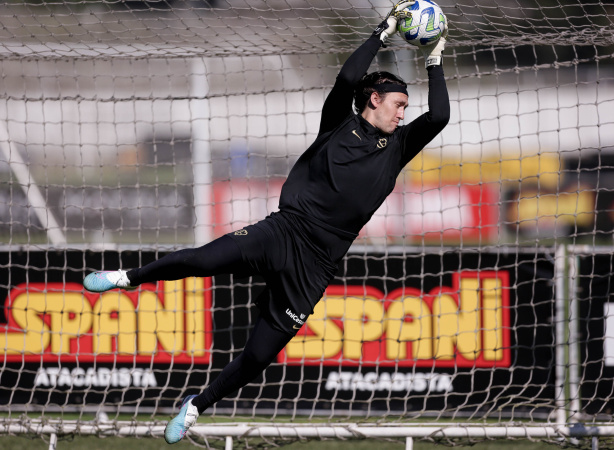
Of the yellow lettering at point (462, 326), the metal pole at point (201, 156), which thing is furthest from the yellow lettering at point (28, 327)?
the yellow lettering at point (462, 326)

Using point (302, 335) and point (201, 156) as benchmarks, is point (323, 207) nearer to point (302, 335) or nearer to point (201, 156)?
point (302, 335)

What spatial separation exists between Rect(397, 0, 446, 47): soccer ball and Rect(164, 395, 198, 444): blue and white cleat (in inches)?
81.7

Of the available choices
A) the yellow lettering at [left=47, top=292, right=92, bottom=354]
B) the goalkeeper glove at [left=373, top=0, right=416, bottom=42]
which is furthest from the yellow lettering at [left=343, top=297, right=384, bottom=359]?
the goalkeeper glove at [left=373, top=0, right=416, bottom=42]

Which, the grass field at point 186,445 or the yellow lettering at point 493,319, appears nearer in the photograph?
the grass field at point 186,445

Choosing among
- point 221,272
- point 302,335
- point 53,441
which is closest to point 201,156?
point 302,335

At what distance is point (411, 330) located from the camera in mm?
5105

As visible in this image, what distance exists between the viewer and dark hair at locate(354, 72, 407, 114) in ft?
12.2

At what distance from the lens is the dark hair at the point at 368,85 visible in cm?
372

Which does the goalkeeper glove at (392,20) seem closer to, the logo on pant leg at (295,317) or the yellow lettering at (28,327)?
the logo on pant leg at (295,317)

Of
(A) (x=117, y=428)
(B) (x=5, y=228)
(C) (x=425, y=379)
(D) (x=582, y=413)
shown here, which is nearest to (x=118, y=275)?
(A) (x=117, y=428)

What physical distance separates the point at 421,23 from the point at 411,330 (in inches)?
88.2

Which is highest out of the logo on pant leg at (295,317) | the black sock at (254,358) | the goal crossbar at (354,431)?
the logo on pant leg at (295,317)

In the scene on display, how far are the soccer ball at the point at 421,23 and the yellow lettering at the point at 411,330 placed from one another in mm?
2042

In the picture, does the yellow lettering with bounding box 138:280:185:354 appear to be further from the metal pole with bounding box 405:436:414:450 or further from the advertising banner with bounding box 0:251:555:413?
the metal pole with bounding box 405:436:414:450
